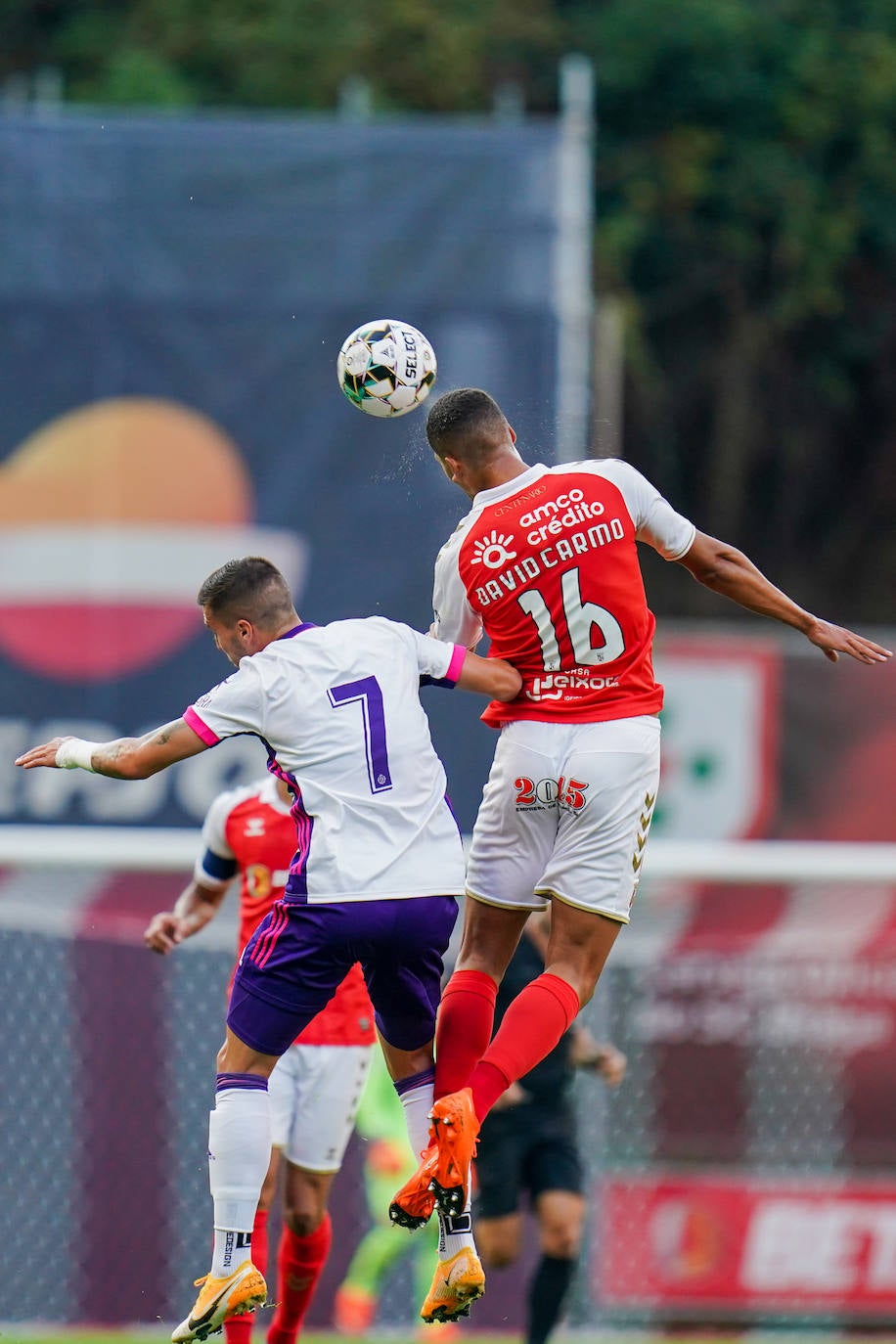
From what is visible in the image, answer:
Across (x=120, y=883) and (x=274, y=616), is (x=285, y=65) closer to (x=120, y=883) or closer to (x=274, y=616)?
(x=120, y=883)

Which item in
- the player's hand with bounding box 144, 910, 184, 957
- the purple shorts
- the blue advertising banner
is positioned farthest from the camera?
the blue advertising banner

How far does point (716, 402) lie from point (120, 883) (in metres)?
17.4

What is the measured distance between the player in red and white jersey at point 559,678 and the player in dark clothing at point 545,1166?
255 cm

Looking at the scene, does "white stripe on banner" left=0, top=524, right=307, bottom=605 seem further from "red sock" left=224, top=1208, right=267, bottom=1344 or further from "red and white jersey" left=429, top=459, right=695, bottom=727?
"red and white jersey" left=429, top=459, right=695, bottom=727

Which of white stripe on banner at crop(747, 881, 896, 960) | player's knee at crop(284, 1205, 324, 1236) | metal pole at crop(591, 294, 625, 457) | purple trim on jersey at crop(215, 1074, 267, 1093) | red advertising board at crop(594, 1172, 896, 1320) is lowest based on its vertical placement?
red advertising board at crop(594, 1172, 896, 1320)

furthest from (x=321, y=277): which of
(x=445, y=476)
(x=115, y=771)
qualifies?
(x=115, y=771)

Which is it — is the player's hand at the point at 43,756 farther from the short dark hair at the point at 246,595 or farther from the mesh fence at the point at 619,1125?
the mesh fence at the point at 619,1125

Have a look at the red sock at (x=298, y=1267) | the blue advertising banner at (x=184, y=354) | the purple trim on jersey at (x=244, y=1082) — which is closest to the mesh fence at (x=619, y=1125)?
the red sock at (x=298, y=1267)

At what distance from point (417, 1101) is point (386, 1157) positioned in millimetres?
3794

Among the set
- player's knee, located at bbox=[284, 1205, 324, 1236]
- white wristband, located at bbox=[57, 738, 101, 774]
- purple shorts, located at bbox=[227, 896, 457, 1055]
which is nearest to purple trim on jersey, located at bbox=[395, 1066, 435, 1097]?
purple shorts, located at bbox=[227, 896, 457, 1055]

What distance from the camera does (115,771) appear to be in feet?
16.8

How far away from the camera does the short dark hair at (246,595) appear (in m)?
5.21

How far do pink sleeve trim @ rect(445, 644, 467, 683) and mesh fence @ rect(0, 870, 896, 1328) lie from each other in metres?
3.98

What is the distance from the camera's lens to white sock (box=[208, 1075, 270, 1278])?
5254mm
